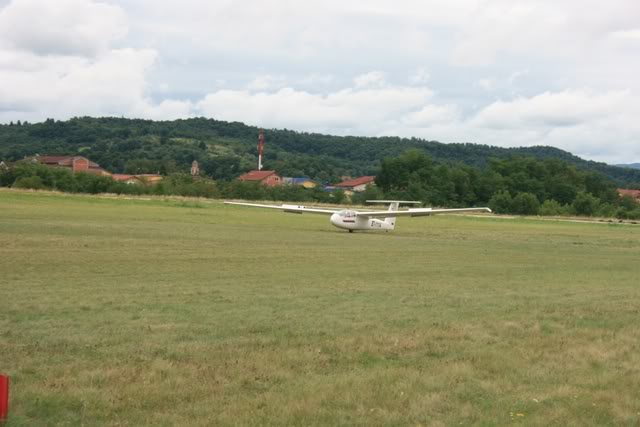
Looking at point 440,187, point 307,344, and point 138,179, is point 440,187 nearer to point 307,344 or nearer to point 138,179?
point 138,179

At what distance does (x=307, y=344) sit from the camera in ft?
30.2

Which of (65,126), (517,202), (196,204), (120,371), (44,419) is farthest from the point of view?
(65,126)

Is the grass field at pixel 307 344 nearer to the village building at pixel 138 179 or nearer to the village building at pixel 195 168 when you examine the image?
the village building at pixel 138 179

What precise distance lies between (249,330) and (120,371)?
2763 millimetres

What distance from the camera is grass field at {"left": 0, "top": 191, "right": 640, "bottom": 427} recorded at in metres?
6.72

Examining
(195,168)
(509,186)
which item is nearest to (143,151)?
(195,168)

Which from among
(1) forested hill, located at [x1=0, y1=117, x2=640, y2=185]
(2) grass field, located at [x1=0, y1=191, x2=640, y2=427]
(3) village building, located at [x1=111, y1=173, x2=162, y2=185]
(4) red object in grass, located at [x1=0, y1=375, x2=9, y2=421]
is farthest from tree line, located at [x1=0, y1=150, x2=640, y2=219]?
(4) red object in grass, located at [x1=0, y1=375, x2=9, y2=421]

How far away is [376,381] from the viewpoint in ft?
24.9

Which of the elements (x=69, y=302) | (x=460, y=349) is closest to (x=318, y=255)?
(x=69, y=302)

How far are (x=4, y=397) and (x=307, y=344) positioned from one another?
13.6ft

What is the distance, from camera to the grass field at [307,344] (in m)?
6.72

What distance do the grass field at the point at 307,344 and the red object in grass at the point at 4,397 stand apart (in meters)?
0.17

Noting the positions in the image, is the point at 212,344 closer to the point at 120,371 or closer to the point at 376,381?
the point at 120,371

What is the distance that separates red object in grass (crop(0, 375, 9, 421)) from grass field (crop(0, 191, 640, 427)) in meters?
0.17
